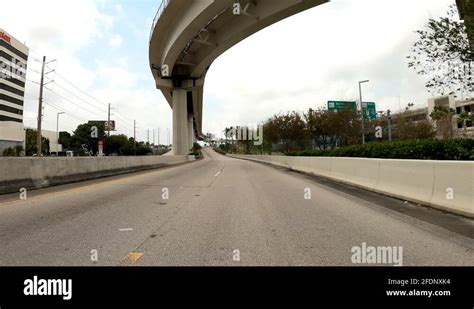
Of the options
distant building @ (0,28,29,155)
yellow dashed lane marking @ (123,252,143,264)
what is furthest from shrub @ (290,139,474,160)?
distant building @ (0,28,29,155)

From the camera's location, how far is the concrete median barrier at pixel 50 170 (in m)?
11.8

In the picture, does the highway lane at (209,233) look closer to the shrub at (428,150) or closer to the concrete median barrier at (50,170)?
the concrete median barrier at (50,170)

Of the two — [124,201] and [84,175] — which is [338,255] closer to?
[124,201]

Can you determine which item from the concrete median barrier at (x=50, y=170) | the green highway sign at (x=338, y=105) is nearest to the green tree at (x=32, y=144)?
the green highway sign at (x=338, y=105)

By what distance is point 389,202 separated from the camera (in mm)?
10039

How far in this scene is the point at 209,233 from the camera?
6301 millimetres
